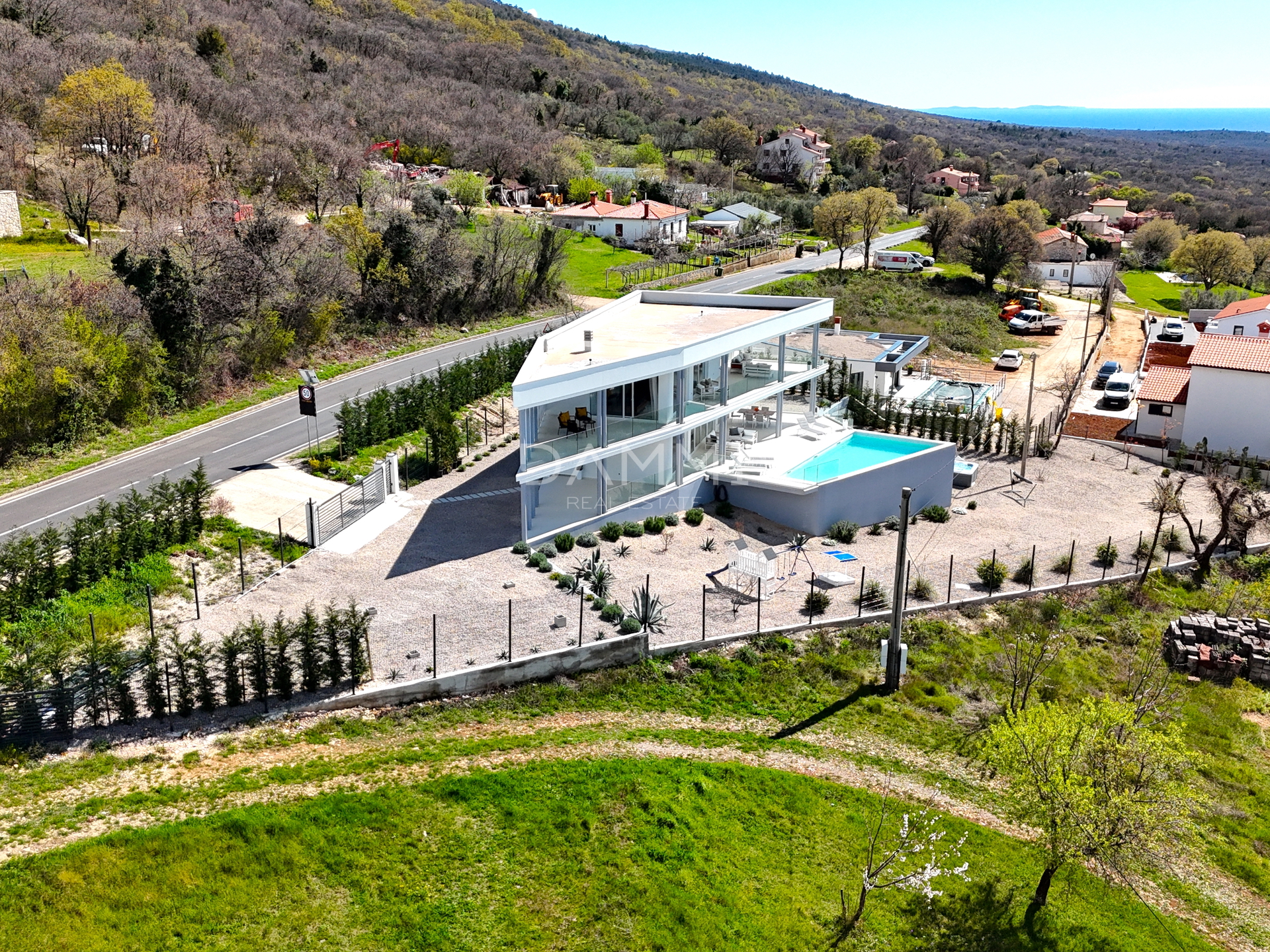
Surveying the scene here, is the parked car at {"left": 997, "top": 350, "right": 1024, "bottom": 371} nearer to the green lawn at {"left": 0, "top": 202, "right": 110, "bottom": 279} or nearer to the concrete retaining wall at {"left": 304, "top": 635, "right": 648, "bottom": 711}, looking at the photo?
the concrete retaining wall at {"left": 304, "top": 635, "right": 648, "bottom": 711}

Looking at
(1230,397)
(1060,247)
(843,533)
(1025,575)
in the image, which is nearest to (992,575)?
(1025,575)

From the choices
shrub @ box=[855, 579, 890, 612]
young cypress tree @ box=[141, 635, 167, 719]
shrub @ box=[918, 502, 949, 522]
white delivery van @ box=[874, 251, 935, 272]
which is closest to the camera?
young cypress tree @ box=[141, 635, 167, 719]

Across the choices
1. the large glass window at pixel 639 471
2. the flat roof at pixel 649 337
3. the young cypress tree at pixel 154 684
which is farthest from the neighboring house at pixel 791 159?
the young cypress tree at pixel 154 684

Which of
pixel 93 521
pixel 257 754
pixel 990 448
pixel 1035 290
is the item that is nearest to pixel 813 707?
pixel 257 754

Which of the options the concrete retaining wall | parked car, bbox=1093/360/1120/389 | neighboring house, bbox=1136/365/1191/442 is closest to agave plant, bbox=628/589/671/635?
the concrete retaining wall

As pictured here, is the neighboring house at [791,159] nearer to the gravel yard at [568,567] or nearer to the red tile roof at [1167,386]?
the red tile roof at [1167,386]
